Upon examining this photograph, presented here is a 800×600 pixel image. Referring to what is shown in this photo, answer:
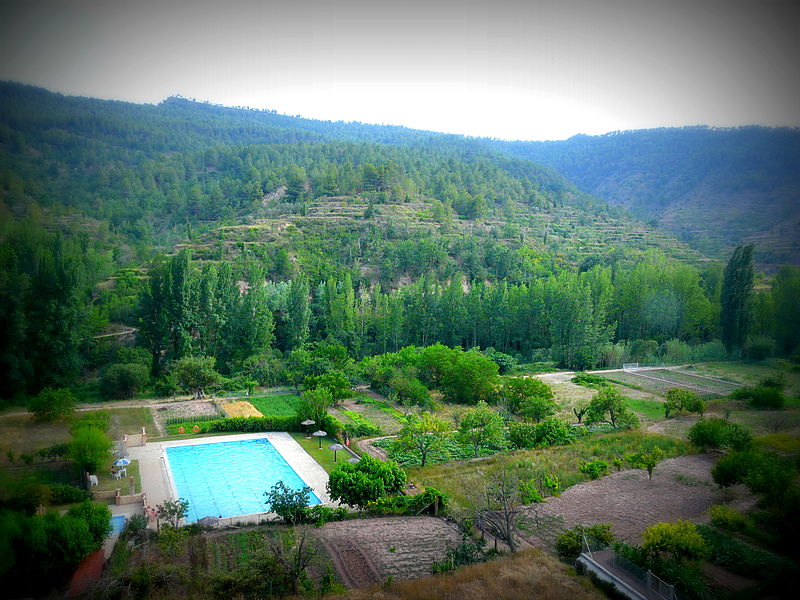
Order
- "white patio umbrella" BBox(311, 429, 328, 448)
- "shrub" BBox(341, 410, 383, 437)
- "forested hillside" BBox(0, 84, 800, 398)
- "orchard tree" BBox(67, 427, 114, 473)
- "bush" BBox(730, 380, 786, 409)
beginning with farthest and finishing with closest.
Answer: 1. "shrub" BBox(341, 410, 383, 437)
2. "white patio umbrella" BBox(311, 429, 328, 448)
3. "forested hillside" BBox(0, 84, 800, 398)
4. "bush" BBox(730, 380, 786, 409)
5. "orchard tree" BBox(67, 427, 114, 473)

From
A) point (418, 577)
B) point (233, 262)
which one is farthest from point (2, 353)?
point (233, 262)

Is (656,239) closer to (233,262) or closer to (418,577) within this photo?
(233,262)

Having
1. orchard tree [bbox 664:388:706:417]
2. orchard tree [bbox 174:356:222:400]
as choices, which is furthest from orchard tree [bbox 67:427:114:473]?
orchard tree [bbox 664:388:706:417]

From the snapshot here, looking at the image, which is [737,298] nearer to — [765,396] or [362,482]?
[765,396]

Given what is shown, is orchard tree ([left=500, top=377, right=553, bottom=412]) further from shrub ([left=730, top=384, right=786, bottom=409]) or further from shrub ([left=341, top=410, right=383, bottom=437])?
shrub ([left=730, top=384, right=786, bottom=409])

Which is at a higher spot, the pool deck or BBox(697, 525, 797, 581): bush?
BBox(697, 525, 797, 581): bush

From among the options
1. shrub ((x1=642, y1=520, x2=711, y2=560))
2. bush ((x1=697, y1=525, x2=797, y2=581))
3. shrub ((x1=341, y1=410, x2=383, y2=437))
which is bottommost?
shrub ((x1=341, y1=410, x2=383, y2=437))
